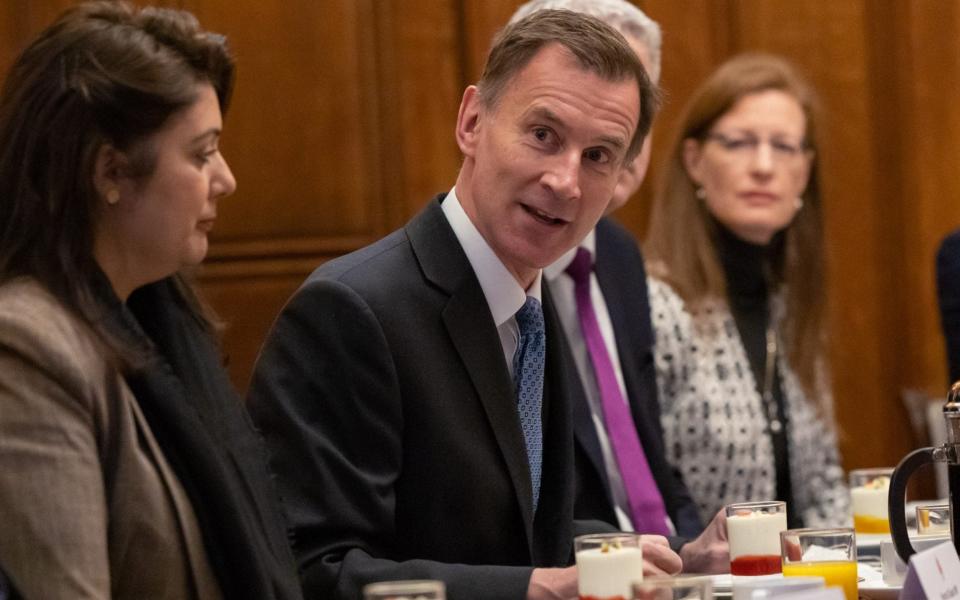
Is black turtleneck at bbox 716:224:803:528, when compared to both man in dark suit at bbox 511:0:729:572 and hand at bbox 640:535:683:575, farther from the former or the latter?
hand at bbox 640:535:683:575

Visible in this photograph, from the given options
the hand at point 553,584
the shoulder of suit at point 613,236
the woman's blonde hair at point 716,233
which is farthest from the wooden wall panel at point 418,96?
the hand at point 553,584

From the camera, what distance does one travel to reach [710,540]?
95.7 inches

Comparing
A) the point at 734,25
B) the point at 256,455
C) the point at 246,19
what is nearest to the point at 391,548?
the point at 256,455

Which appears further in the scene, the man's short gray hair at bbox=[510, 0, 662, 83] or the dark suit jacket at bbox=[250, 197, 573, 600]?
the man's short gray hair at bbox=[510, 0, 662, 83]

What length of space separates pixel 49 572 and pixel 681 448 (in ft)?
7.16

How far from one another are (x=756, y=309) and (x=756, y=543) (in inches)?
74.3

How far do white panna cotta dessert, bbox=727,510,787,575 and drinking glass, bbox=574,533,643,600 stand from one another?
0.38m

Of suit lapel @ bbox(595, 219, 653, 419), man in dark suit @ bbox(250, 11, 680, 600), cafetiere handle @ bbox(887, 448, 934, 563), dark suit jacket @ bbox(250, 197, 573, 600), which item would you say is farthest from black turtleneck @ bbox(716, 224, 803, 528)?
cafetiere handle @ bbox(887, 448, 934, 563)

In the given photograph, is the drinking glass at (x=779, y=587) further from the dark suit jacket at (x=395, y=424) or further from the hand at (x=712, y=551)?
the hand at (x=712, y=551)

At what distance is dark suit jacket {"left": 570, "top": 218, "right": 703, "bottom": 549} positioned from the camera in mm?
3141

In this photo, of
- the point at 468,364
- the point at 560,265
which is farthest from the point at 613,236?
the point at 468,364

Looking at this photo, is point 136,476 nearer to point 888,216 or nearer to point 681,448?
point 681,448

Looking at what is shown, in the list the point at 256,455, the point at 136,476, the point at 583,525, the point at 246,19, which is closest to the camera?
the point at 136,476

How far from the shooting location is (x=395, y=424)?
2318mm
